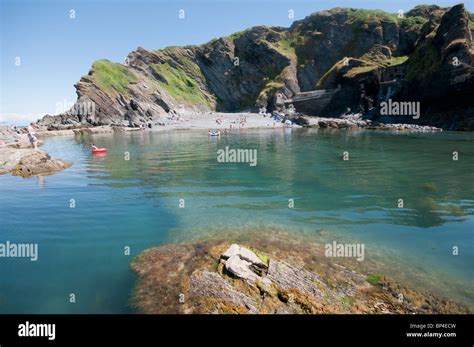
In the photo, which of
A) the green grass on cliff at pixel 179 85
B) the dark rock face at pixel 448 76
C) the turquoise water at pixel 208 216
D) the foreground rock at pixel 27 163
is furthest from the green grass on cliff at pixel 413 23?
the foreground rock at pixel 27 163

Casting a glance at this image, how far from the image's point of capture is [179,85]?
589ft

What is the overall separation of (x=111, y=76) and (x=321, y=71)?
120932 mm

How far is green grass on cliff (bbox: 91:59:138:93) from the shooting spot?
4970 inches

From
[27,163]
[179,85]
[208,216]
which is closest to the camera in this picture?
[208,216]

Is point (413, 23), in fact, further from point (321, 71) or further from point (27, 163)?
point (27, 163)

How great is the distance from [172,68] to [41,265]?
191235 mm

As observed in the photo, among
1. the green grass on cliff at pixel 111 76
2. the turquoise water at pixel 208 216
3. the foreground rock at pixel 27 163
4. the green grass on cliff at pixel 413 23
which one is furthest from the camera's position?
the green grass on cliff at pixel 413 23

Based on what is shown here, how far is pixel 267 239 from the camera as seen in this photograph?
45.7ft

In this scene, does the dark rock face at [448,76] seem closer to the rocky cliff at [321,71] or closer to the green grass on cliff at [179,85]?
the rocky cliff at [321,71]

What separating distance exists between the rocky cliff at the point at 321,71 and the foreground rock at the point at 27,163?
82.1m

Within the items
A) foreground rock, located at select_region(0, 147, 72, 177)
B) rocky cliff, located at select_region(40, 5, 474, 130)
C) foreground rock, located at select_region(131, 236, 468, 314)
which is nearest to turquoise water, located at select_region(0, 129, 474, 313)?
foreground rock, located at select_region(131, 236, 468, 314)

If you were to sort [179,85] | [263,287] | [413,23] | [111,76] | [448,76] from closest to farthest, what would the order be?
[263,287]
[448,76]
[111,76]
[413,23]
[179,85]

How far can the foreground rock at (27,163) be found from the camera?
1123 inches

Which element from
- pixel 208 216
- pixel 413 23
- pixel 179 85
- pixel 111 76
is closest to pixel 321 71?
pixel 413 23
